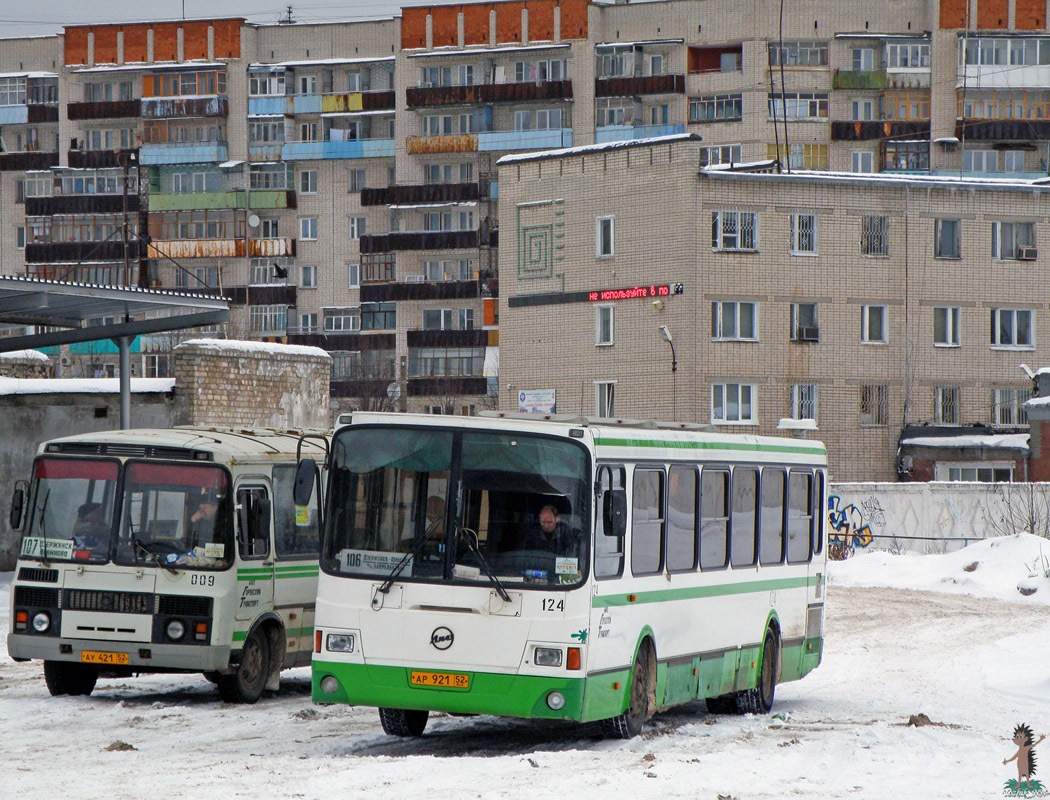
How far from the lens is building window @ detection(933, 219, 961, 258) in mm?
53031

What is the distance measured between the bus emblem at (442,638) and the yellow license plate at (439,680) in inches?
7.6

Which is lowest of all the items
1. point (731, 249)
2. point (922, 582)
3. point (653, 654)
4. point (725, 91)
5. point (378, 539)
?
point (922, 582)

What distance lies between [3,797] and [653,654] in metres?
5.29

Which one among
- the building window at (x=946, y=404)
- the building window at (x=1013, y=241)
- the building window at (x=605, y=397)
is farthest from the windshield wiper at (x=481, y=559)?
the building window at (x=1013, y=241)

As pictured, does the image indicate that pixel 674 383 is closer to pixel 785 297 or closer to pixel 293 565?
pixel 785 297

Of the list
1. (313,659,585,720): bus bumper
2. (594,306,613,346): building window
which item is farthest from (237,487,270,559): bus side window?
(594,306,613,346): building window

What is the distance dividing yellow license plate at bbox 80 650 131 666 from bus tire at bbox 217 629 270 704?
0.92m

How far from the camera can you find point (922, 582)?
112 feet

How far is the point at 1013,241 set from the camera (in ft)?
176

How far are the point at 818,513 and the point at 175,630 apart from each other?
6583mm

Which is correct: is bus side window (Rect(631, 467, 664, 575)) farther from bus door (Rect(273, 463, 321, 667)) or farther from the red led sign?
the red led sign

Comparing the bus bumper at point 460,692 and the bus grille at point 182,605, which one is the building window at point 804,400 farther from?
the bus bumper at point 460,692

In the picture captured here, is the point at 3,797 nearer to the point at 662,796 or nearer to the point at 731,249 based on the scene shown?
the point at 662,796

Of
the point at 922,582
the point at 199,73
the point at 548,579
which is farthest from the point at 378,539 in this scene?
the point at 199,73
